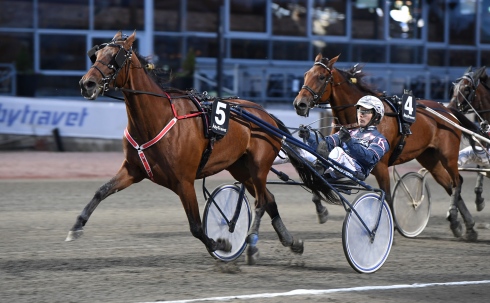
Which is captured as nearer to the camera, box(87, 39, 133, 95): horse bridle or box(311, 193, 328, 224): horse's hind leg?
box(87, 39, 133, 95): horse bridle

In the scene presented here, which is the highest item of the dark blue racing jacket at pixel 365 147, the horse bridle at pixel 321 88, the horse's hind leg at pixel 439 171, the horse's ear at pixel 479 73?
the horse's ear at pixel 479 73

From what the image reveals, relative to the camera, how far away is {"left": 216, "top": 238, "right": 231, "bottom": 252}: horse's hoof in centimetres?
797

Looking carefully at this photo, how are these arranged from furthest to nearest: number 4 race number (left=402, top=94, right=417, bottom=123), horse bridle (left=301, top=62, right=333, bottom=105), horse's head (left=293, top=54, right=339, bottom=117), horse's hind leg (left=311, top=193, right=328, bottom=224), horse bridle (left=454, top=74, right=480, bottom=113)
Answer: horse bridle (left=454, top=74, right=480, bottom=113) → horse's hind leg (left=311, top=193, right=328, bottom=224) → number 4 race number (left=402, top=94, right=417, bottom=123) → horse bridle (left=301, top=62, right=333, bottom=105) → horse's head (left=293, top=54, right=339, bottom=117)

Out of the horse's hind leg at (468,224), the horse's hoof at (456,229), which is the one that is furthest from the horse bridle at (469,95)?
the horse's hoof at (456,229)

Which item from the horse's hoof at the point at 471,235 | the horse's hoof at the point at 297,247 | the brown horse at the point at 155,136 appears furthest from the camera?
the horse's hoof at the point at 471,235

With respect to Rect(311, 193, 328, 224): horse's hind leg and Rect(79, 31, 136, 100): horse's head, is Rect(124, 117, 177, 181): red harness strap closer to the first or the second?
Rect(79, 31, 136, 100): horse's head

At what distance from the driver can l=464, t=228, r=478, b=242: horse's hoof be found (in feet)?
7.95

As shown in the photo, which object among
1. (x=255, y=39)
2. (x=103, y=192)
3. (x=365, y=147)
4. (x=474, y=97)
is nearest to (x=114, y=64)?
(x=103, y=192)

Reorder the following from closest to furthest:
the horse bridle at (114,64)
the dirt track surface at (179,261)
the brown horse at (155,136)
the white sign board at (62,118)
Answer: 1. the dirt track surface at (179,261)
2. the horse bridle at (114,64)
3. the brown horse at (155,136)
4. the white sign board at (62,118)

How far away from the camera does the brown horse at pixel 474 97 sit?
11.9m

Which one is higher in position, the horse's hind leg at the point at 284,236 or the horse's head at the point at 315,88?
the horse's head at the point at 315,88

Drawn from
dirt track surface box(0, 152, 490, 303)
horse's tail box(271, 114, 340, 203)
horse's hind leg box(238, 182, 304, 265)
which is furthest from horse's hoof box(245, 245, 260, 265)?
horse's tail box(271, 114, 340, 203)

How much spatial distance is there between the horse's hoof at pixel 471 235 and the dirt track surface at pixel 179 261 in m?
0.08

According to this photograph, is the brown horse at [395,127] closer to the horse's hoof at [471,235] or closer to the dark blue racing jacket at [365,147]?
the horse's hoof at [471,235]
